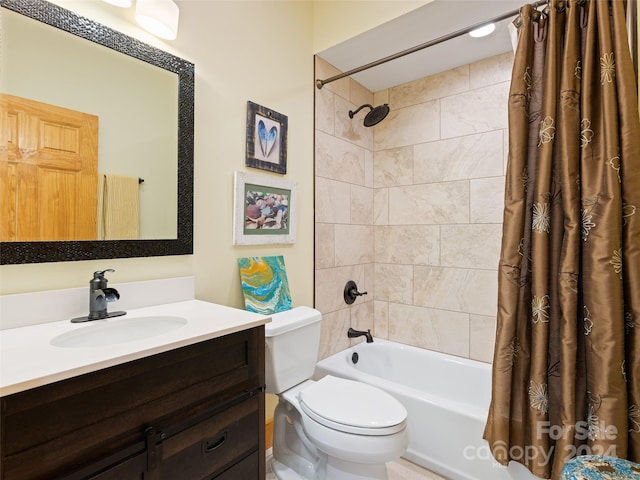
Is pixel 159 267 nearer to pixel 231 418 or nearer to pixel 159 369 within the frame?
pixel 159 369

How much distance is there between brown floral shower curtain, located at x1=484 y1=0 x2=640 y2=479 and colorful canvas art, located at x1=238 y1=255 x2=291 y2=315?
1104 mm

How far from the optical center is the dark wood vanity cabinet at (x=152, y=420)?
2.49 feet

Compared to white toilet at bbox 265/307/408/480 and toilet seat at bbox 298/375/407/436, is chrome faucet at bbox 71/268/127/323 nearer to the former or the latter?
white toilet at bbox 265/307/408/480

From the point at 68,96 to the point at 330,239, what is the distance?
1.59 metres

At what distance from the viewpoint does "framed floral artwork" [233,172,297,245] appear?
1.77 metres

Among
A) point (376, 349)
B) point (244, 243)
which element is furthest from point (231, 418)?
point (376, 349)

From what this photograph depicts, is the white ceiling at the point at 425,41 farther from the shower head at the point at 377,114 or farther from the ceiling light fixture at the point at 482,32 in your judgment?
the shower head at the point at 377,114

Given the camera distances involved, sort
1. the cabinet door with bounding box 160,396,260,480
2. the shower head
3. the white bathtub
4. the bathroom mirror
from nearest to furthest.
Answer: the cabinet door with bounding box 160,396,260,480
the bathroom mirror
the white bathtub
the shower head

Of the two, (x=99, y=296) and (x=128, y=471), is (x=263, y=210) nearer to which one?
(x=99, y=296)

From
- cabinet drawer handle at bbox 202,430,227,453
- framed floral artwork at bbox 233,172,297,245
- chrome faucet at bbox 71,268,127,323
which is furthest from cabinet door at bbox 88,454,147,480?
framed floral artwork at bbox 233,172,297,245

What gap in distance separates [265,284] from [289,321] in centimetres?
34

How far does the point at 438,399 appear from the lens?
5.79 feet

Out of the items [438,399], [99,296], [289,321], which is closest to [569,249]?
[438,399]

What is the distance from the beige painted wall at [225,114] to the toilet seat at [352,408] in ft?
2.03
